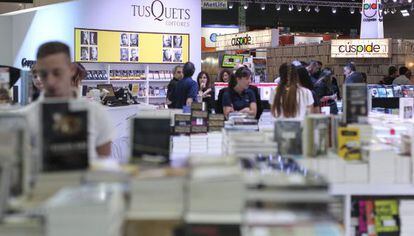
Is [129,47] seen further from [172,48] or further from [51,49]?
[51,49]

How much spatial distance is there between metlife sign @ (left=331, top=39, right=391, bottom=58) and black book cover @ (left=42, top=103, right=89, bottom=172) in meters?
16.0

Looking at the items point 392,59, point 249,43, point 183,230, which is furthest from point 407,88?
point 249,43

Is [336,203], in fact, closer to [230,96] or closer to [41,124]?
[41,124]

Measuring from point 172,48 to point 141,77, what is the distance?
899mm

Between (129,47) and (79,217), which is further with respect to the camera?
(129,47)

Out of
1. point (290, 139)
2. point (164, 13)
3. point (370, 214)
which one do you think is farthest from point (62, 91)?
point (164, 13)

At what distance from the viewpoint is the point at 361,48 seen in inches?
693

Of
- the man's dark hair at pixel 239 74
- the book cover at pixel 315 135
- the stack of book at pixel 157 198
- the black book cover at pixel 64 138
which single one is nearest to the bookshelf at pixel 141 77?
the man's dark hair at pixel 239 74

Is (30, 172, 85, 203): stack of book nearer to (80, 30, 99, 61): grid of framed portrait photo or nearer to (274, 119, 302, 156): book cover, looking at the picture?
(274, 119, 302, 156): book cover

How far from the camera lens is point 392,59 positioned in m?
17.4

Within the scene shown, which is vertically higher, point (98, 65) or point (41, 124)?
point (98, 65)

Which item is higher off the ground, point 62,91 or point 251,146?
point 62,91

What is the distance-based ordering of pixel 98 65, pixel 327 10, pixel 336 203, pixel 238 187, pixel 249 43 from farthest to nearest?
pixel 327 10 < pixel 249 43 < pixel 98 65 < pixel 336 203 < pixel 238 187

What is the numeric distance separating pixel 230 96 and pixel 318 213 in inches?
198
